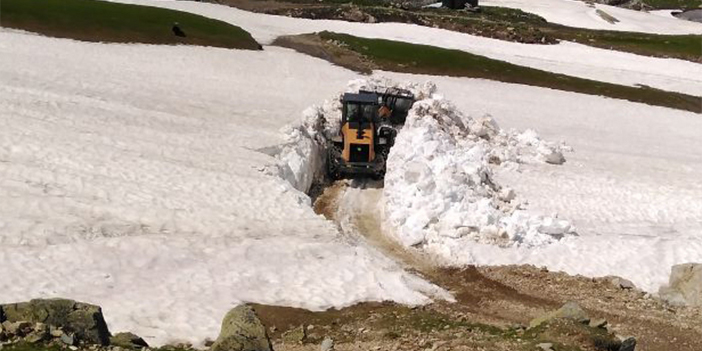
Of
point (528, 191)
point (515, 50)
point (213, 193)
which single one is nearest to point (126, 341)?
point (213, 193)

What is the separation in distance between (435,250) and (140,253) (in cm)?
965

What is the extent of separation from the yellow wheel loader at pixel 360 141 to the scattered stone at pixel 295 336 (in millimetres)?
15432

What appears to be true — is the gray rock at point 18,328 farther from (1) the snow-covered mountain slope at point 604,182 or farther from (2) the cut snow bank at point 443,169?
(2) the cut snow bank at point 443,169

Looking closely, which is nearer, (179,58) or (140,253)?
(140,253)

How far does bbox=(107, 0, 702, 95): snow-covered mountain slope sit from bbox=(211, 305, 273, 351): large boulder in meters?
50.0

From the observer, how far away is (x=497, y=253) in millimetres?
25234

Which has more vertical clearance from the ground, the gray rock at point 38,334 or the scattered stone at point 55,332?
the gray rock at point 38,334

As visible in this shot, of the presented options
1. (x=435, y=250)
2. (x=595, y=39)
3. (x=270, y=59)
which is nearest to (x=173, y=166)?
(x=435, y=250)

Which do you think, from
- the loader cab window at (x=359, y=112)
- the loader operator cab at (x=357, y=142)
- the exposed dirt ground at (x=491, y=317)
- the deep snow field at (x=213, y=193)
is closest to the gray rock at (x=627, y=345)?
the exposed dirt ground at (x=491, y=317)

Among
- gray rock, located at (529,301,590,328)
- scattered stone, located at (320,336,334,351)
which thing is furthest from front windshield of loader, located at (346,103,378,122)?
scattered stone, located at (320,336,334,351)

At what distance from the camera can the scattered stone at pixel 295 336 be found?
17.2m

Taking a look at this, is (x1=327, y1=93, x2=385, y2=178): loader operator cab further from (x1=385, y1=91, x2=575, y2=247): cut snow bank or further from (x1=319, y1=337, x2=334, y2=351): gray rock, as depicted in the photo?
(x1=319, y1=337, x2=334, y2=351): gray rock

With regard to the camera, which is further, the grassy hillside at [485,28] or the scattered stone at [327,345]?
the grassy hillside at [485,28]

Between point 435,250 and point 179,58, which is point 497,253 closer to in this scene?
point 435,250
